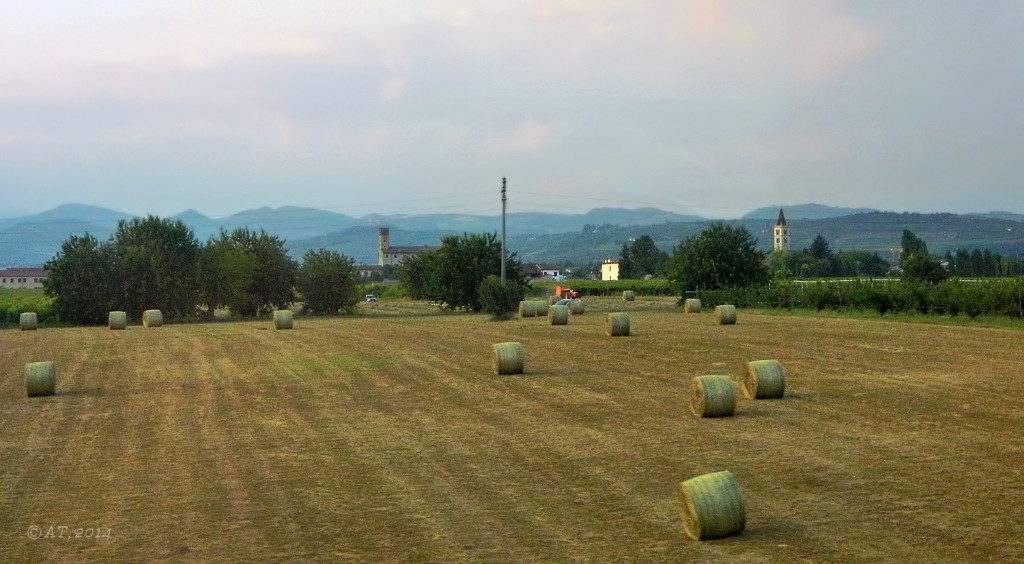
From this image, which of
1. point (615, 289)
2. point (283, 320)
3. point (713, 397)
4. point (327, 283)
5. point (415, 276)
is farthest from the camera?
point (615, 289)

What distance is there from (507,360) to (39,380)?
10578 millimetres

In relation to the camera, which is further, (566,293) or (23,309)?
(566,293)

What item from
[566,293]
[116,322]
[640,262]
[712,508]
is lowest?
[712,508]

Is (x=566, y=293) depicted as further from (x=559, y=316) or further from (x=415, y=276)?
(x=559, y=316)

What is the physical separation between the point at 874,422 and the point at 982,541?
7.72 meters

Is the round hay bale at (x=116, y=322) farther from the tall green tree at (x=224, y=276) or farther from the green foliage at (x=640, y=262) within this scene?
the green foliage at (x=640, y=262)

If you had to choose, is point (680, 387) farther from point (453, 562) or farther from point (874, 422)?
point (453, 562)

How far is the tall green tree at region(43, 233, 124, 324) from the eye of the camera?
70.1 meters

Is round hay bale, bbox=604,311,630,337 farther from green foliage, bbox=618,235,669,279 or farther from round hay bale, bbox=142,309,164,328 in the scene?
green foliage, bbox=618,235,669,279

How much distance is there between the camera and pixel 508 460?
50.6ft

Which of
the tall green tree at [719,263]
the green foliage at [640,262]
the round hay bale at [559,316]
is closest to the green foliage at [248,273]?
the tall green tree at [719,263]

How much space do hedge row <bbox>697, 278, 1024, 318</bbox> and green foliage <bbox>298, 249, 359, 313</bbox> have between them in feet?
94.6

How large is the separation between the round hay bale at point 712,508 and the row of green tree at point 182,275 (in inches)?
2557

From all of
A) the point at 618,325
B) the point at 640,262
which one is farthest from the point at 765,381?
the point at 640,262
